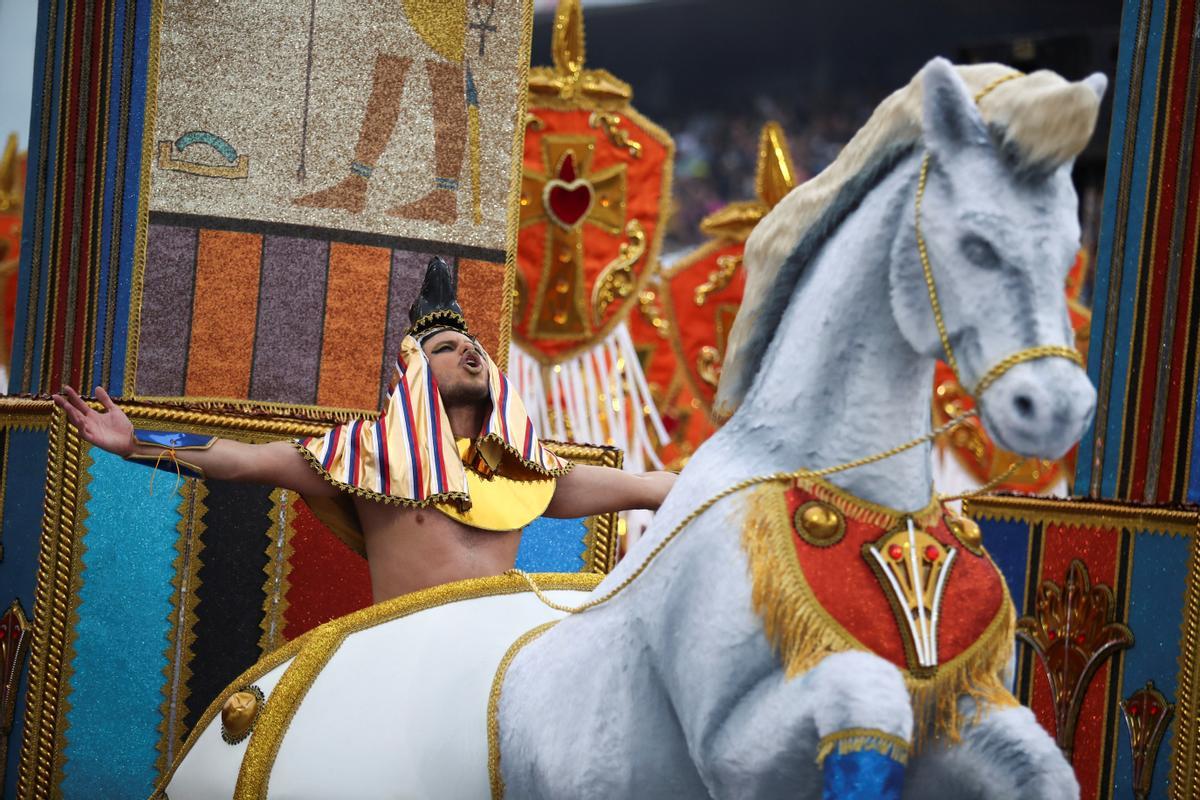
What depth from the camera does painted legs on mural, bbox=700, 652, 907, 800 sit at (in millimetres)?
1560

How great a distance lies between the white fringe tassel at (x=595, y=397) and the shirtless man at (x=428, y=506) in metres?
2.32

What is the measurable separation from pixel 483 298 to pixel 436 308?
106cm

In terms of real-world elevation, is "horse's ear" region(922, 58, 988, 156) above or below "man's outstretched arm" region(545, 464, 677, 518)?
above

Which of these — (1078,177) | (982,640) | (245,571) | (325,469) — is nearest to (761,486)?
(982,640)

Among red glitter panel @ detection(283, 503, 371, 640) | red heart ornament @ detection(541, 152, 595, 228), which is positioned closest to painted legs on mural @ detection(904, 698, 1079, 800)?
red glitter panel @ detection(283, 503, 371, 640)

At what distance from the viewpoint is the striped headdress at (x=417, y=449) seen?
8.35 ft

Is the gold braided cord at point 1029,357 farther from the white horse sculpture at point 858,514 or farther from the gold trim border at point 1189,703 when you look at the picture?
the gold trim border at point 1189,703

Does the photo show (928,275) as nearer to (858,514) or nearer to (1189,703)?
(858,514)

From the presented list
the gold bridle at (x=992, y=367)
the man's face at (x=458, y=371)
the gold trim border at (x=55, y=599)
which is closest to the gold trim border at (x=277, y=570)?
the gold trim border at (x=55, y=599)

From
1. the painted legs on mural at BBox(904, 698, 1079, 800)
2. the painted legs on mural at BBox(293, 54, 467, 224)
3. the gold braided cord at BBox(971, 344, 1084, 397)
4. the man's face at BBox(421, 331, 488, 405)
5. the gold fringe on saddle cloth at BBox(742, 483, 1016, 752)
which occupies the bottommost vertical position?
the painted legs on mural at BBox(904, 698, 1079, 800)

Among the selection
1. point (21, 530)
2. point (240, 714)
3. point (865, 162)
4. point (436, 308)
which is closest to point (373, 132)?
point (436, 308)

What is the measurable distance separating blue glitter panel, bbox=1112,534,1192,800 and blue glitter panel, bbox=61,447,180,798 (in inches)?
77.1

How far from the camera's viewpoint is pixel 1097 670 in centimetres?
328

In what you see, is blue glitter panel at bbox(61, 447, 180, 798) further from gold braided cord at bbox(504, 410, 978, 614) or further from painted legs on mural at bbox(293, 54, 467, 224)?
gold braided cord at bbox(504, 410, 978, 614)
